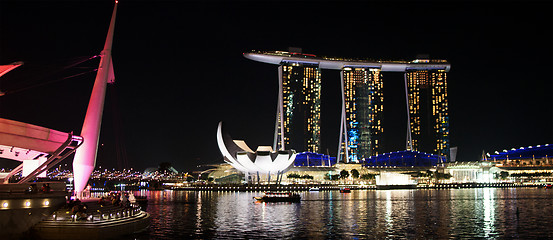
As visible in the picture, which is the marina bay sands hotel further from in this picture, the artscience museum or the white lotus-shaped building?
the white lotus-shaped building

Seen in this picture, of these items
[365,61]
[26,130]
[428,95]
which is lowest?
[26,130]

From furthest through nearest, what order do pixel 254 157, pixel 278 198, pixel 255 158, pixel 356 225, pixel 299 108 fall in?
1. pixel 299 108
2. pixel 254 157
3. pixel 255 158
4. pixel 278 198
5. pixel 356 225

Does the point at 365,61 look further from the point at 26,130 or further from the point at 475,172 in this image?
the point at 26,130

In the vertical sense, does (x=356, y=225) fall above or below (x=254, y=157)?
below

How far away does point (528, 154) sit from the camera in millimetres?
139250

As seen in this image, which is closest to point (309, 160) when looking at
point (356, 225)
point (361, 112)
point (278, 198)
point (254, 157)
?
point (361, 112)

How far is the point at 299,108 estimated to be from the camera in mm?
136875

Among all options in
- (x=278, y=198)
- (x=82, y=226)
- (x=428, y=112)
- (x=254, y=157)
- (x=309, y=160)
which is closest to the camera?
(x=82, y=226)

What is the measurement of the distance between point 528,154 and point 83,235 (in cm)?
14207

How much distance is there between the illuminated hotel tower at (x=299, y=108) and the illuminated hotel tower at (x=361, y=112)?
9.13 m

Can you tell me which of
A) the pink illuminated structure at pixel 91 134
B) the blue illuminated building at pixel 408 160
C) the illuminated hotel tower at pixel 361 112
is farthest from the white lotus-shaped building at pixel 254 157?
the pink illuminated structure at pixel 91 134

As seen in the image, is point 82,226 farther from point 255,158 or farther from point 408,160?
point 408,160

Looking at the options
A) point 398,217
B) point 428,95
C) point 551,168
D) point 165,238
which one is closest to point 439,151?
point 428,95

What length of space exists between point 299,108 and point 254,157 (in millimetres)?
41854
